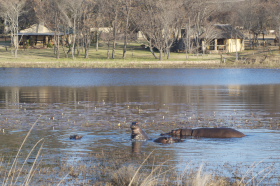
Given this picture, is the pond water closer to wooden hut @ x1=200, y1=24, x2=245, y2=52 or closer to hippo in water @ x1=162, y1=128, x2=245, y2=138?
hippo in water @ x1=162, y1=128, x2=245, y2=138

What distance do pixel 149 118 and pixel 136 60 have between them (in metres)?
51.3

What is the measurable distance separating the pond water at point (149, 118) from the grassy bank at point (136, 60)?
22827 mm

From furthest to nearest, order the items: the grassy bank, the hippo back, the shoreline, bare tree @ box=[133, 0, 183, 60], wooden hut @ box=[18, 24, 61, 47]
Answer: wooden hut @ box=[18, 24, 61, 47] → bare tree @ box=[133, 0, 183, 60] → the grassy bank → the shoreline → the hippo back

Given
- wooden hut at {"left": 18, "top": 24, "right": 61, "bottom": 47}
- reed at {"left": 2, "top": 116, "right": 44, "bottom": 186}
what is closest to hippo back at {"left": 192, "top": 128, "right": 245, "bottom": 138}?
reed at {"left": 2, "top": 116, "right": 44, "bottom": 186}

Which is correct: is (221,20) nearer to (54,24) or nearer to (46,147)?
(54,24)

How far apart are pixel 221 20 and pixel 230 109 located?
97114 mm

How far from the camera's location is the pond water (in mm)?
14516

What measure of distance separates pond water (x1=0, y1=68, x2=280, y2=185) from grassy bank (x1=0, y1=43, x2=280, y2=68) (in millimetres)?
22827

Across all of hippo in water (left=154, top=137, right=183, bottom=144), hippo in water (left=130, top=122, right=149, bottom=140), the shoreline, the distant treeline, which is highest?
the distant treeline

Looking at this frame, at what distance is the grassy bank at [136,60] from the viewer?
68250 mm

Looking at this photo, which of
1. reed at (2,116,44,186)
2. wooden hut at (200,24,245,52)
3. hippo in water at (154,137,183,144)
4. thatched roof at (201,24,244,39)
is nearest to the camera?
reed at (2,116,44,186)

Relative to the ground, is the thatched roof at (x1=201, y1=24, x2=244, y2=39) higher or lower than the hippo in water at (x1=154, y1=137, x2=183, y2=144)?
higher

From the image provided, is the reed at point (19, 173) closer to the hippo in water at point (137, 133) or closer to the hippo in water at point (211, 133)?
the hippo in water at point (137, 133)

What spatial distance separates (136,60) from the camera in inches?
2891
